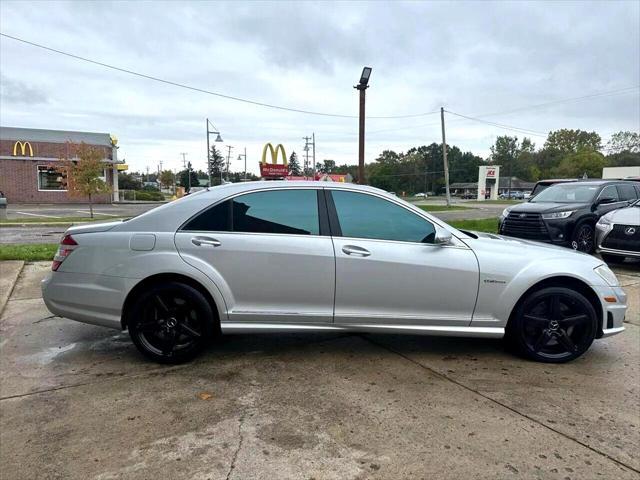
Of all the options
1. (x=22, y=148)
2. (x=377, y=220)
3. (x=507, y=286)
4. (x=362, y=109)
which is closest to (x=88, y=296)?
(x=377, y=220)

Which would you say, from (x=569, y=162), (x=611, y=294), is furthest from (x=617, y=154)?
(x=611, y=294)

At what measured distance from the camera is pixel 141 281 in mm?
3838

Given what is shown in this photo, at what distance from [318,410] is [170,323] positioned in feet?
4.90

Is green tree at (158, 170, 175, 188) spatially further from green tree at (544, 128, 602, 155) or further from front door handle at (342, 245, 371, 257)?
front door handle at (342, 245, 371, 257)

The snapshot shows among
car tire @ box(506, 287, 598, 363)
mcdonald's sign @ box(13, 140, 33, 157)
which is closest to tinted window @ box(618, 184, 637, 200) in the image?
car tire @ box(506, 287, 598, 363)

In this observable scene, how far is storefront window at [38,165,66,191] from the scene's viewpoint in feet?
115

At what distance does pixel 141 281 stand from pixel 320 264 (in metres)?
1.47

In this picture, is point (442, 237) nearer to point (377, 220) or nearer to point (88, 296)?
point (377, 220)

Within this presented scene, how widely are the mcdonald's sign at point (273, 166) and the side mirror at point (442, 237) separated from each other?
17444 millimetres

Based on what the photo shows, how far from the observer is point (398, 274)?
12.7 ft

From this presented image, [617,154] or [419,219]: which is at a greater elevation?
[617,154]

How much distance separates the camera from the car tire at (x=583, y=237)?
31.2 feet

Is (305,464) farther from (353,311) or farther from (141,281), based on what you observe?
(141,281)

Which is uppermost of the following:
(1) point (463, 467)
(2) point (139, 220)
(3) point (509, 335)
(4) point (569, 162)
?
(4) point (569, 162)
